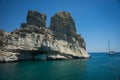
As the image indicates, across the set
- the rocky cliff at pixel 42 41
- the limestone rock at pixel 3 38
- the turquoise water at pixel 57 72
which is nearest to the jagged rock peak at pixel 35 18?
the rocky cliff at pixel 42 41

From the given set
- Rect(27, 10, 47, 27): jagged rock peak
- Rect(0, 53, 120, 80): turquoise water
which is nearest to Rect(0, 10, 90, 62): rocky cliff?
Rect(27, 10, 47, 27): jagged rock peak

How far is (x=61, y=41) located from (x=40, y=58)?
43.2ft

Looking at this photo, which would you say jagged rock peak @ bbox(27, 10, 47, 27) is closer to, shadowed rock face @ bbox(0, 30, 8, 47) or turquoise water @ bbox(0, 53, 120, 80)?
shadowed rock face @ bbox(0, 30, 8, 47)

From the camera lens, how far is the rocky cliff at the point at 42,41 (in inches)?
2120

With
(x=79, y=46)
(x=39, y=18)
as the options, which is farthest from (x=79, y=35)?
(x=39, y=18)

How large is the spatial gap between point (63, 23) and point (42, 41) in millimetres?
18514

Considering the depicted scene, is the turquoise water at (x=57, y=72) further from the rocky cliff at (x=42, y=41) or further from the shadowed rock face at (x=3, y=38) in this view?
the shadowed rock face at (x=3, y=38)

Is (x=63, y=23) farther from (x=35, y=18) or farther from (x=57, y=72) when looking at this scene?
(x=57, y=72)

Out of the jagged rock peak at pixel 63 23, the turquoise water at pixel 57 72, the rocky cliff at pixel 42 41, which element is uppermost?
Answer: the jagged rock peak at pixel 63 23

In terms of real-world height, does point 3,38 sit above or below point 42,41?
above

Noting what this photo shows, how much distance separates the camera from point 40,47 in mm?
58219

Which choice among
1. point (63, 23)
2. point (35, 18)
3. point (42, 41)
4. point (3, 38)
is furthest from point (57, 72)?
point (63, 23)

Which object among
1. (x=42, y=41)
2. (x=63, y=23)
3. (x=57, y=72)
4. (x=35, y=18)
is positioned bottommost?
(x=57, y=72)

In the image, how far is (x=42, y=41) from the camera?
5912cm
